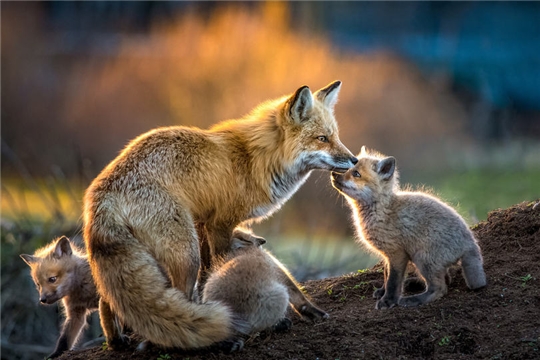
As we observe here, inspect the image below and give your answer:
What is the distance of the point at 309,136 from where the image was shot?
7.82 m

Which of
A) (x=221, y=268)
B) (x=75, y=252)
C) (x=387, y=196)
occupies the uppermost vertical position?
(x=387, y=196)

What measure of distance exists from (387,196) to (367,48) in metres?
14.0

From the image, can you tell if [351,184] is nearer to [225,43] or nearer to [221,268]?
[221,268]

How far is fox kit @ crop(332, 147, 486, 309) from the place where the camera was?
22.9ft

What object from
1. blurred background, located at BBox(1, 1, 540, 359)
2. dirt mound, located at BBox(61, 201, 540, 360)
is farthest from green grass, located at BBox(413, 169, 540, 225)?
dirt mound, located at BBox(61, 201, 540, 360)

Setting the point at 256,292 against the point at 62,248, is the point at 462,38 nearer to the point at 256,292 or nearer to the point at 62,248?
the point at 62,248

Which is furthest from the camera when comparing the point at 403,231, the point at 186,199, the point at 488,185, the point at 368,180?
the point at 488,185

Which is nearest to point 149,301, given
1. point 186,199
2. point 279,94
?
point 186,199

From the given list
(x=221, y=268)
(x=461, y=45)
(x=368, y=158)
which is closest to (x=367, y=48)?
(x=461, y=45)

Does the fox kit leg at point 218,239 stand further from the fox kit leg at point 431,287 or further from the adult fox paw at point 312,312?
the fox kit leg at point 431,287

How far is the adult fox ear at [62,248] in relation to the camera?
337 inches

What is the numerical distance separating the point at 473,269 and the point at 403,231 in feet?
2.44

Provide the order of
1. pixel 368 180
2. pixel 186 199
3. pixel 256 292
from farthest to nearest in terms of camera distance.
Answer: pixel 368 180 → pixel 186 199 → pixel 256 292

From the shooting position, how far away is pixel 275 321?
668cm
